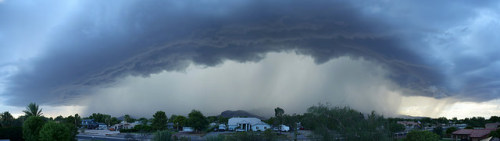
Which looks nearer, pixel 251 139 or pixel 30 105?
pixel 251 139

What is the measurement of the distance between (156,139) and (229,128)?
75.1m

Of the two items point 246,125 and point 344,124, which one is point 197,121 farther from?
point 344,124

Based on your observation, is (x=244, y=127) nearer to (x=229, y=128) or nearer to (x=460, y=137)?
(x=229, y=128)

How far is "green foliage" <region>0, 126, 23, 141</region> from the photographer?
6318 cm

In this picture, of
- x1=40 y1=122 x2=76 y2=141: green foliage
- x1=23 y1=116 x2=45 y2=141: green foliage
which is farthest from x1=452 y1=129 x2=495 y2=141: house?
x1=23 y1=116 x2=45 y2=141: green foliage

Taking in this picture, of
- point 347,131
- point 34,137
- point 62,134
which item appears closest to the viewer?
point 347,131

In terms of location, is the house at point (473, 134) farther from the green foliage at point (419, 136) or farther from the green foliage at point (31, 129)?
the green foliage at point (31, 129)

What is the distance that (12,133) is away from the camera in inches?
2522

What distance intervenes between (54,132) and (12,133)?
15821 mm

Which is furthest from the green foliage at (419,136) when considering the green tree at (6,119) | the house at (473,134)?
the green tree at (6,119)

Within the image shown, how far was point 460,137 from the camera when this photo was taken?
9881 cm

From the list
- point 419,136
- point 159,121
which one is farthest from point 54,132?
point 159,121

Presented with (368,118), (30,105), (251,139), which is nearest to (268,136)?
(251,139)

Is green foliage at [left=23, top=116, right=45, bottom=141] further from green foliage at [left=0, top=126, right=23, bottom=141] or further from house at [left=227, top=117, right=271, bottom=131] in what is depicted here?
house at [left=227, top=117, right=271, bottom=131]
